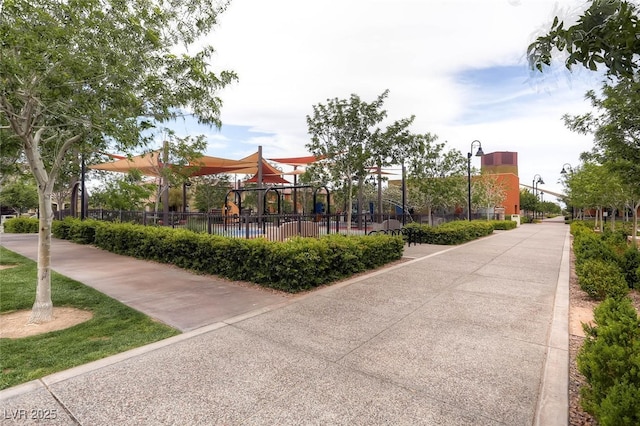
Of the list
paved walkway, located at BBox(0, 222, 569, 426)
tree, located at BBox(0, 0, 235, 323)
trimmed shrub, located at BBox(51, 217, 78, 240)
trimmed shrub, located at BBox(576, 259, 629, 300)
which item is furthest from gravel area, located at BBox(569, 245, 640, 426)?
trimmed shrub, located at BBox(51, 217, 78, 240)

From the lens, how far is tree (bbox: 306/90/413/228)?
10812 mm

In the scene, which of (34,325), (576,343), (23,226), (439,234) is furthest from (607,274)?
(23,226)

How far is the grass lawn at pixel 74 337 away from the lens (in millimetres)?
3275

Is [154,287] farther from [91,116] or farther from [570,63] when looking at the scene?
[570,63]

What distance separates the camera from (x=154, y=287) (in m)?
6.50

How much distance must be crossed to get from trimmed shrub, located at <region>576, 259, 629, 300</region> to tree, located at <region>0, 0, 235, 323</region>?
7303 mm

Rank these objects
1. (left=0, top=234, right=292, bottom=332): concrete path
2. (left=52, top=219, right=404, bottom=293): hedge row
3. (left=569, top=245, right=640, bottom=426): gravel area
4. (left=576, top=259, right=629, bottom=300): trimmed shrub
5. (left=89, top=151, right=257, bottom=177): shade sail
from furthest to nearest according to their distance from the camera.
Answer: (left=89, top=151, right=257, bottom=177): shade sail → (left=52, top=219, right=404, bottom=293): hedge row → (left=576, top=259, right=629, bottom=300): trimmed shrub → (left=0, top=234, right=292, bottom=332): concrete path → (left=569, top=245, right=640, bottom=426): gravel area

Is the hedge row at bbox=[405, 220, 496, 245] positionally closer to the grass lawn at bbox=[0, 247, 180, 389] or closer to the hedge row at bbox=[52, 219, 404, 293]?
the hedge row at bbox=[52, 219, 404, 293]

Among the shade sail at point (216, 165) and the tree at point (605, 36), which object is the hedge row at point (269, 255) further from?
the shade sail at point (216, 165)

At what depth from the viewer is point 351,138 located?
36.4ft

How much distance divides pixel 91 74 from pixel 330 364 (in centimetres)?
442

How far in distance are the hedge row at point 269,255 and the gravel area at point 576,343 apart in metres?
4.05

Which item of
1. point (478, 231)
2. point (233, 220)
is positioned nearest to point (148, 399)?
point (233, 220)

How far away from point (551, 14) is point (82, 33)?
16.0 ft
